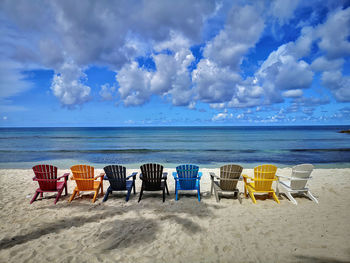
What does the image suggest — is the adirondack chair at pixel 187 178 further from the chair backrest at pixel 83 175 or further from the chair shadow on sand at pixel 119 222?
the chair backrest at pixel 83 175

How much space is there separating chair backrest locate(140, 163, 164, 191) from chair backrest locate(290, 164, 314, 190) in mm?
3653

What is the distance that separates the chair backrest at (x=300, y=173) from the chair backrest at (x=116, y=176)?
4693 millimetres

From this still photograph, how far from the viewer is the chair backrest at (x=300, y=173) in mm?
5539

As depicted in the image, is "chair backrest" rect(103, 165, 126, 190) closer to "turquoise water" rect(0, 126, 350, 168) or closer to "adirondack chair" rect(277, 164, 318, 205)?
"adirondack chair" rect(277, 164, 318, 205)

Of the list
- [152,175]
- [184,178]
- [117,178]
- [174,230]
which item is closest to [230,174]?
[184,178]

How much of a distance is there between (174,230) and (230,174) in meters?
2.29

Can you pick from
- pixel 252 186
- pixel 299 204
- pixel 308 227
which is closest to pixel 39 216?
pixel 252 186

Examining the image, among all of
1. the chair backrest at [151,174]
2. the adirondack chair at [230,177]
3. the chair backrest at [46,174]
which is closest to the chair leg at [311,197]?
the adirondack chair at [230,177]

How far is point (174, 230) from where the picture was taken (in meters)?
4.06

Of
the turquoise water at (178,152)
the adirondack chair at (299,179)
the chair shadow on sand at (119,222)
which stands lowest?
the turquoise water at (178,152)

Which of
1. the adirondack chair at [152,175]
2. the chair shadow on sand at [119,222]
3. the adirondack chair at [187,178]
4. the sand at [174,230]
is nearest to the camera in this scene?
the sand at [174,230]

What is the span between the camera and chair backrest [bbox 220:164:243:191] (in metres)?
5.56

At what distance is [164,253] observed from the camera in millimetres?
3332

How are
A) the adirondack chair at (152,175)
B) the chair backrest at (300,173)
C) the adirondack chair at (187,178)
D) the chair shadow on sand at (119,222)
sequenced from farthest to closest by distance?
1. the adirondack chair at (187,178)
2. the adirondack chair at (152,175)
3. the chair backrest at (300,173)
4. the chair shadow on sand at (119,222)
